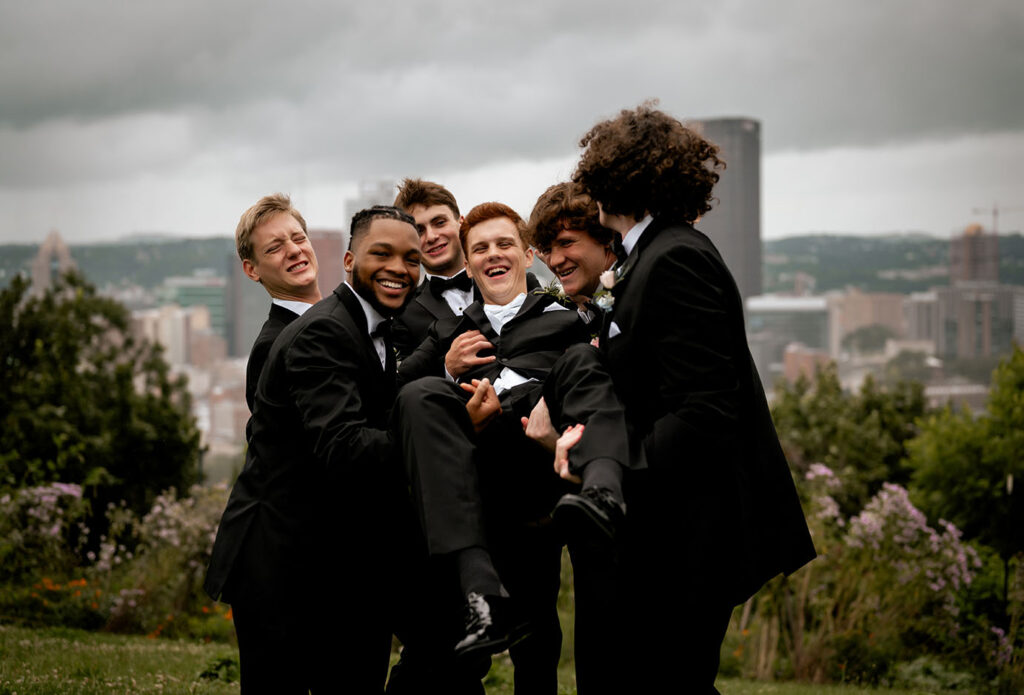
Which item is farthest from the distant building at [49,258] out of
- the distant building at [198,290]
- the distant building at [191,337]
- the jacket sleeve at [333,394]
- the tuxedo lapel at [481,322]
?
the jacket sleeve at [333,394]

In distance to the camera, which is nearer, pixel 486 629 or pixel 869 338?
pixel 486 629

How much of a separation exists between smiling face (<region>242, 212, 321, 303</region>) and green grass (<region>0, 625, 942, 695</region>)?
3.24 metres

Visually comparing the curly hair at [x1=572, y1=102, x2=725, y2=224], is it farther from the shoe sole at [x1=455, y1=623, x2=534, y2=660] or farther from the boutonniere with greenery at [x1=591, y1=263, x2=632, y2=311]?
the shoe sole at [x1=455, y1=623, x2=534, y2=660]

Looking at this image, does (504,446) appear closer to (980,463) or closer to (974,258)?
(980,463)

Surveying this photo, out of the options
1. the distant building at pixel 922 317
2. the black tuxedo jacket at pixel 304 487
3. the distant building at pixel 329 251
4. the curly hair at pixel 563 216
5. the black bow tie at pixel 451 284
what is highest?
the distant building at pixel 329 251

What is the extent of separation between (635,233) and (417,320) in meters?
1.95

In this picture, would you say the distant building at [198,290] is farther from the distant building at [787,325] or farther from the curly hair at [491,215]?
the curly hair at [491,215]

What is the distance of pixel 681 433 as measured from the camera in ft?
10.5

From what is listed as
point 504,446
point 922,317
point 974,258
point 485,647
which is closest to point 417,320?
point 504,446

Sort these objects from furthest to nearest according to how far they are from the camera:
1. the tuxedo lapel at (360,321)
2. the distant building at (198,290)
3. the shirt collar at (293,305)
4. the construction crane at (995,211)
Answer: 1. the construction crane at (995,211)
2. the distant building at (198,290)
3. the shirt collar at (293,305)
4. the tuxedo lapel at (360,321)

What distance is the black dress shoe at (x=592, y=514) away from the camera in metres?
3.07

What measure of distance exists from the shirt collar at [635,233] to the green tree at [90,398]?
17937 mm

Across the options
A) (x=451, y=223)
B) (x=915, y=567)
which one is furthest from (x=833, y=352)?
(x=451, y=223)

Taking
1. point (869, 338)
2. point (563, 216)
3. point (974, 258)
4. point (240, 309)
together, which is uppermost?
point (974, 258)
